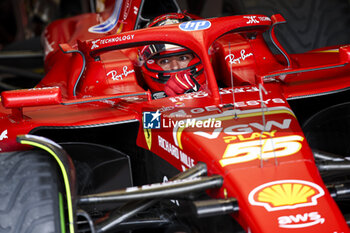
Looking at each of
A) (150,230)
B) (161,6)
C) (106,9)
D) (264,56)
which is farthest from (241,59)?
(106,9)

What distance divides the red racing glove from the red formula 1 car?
6.9 inches

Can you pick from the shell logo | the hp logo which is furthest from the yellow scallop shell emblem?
the hp logo

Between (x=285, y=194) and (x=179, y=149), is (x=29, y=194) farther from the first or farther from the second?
(x=285, y=194)

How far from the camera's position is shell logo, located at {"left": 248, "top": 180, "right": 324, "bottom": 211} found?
2078 mm

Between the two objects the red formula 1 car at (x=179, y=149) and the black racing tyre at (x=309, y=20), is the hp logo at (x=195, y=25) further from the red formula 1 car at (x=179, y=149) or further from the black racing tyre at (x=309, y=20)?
the black racing tyre at (x=309, y=20)

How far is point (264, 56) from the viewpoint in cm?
370

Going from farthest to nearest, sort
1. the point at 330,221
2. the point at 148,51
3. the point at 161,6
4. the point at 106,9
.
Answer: the point at 106,9, the point at 161,6, the point at 148,51, the point at 330,221

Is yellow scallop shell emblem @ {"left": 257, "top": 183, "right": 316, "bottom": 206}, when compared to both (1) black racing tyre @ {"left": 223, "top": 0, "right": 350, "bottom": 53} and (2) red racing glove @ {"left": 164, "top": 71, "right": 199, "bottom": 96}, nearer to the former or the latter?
(2) red racing glove @ {"left": 164, "top": 71, "right": 199, "bottom": 96}

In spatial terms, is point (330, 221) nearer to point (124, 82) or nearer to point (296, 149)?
point (296, 149)

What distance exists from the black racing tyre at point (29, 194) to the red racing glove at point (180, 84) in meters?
0.94

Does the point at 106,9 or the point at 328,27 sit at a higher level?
the point at 106,9

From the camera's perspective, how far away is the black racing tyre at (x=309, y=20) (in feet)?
15.8

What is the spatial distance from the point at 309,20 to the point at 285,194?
3224 millimetres

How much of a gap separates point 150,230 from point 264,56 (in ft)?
4.69
